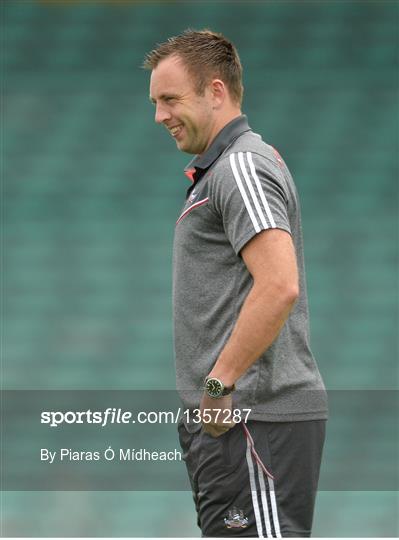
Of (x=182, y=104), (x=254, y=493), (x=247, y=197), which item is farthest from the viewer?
(x=182, y=104)

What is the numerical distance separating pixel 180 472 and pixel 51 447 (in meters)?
0.41

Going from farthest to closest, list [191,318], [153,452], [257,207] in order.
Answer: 1. [153,452]
2. [191,318]
3. [257,207]

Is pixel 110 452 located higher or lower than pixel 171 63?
lower

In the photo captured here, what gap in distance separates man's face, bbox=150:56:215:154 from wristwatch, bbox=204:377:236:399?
1.76ft

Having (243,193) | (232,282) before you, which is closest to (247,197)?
(243,193)

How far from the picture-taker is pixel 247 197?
7.70ft

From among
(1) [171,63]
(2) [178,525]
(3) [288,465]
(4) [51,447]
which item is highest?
(1) [171,63]

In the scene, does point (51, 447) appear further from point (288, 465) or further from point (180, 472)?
point (288, 465)

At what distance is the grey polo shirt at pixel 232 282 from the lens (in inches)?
93.7

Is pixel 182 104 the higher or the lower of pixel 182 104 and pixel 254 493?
the higher

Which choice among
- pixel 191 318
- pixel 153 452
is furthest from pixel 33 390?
pixel 191 318

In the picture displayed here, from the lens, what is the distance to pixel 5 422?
12.7ft

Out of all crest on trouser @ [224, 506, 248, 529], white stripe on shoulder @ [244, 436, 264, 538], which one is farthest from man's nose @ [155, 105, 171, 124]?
crest on trouser @ [224, 506, 248, 529]

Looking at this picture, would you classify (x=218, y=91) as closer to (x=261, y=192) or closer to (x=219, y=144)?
(x=219, y=144)
